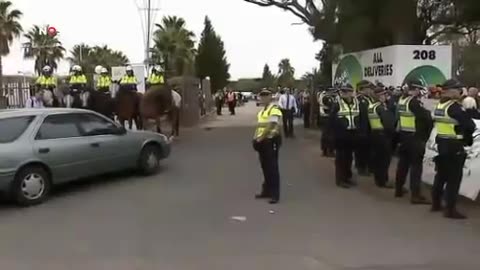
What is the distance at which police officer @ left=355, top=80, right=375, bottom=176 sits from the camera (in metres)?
12.0

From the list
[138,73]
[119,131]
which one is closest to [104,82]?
[138,73]

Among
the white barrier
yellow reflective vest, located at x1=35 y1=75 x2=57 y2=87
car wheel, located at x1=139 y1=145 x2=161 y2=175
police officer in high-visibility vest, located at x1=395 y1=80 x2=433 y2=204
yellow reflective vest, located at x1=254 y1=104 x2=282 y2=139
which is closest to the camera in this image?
the white barrier

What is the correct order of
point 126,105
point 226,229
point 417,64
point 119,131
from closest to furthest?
point 226,229
point 119,131
point 417,64
point 126,105

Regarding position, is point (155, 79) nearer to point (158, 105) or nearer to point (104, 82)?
point (158, 105)

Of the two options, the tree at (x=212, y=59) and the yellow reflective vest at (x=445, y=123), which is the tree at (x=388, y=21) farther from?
the tree at (x=212, y=59)

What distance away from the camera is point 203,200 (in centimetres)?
1077

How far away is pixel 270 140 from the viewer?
34.6 feet

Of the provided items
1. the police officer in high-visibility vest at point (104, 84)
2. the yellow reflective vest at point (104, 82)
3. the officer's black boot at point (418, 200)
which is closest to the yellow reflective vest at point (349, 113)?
the officer's black boot at point (418, 200)

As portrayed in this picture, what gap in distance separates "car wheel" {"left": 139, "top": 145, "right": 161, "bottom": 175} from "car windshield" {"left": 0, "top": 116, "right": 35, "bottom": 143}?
267 cm

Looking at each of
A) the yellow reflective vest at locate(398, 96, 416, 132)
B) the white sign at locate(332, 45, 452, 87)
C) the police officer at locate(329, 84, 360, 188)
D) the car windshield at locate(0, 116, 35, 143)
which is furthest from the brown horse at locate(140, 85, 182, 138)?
the yellow reflective vest at locate(398, 96, 416, 132)

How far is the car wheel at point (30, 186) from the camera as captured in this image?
1034 centimetres

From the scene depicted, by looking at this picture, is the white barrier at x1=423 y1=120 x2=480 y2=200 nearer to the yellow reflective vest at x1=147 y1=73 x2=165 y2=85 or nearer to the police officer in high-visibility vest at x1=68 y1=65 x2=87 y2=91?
the yellow reflective vest at x1=147 y1=73 x2=165 y2=85

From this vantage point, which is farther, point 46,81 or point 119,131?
point 46,81

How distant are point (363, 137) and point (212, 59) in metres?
66.7
